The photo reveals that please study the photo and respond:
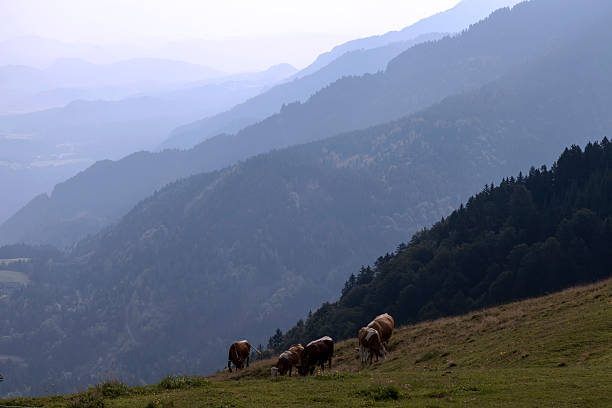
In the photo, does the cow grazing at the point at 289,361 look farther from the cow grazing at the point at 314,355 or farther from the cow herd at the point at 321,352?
the cow grazing at the point at 314,355

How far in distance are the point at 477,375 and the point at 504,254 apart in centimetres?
9234

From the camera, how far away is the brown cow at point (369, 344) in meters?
36.2

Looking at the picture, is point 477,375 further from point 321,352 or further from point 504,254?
point 504,254

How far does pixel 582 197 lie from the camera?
4333 inches

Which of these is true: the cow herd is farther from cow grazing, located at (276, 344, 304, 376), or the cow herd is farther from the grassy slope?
the grassy slope

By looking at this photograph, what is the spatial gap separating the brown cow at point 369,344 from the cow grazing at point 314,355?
2.30 meters

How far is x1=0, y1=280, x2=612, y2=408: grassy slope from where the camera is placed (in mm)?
20828

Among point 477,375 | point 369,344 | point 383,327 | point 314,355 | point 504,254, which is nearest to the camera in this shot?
point 477,375

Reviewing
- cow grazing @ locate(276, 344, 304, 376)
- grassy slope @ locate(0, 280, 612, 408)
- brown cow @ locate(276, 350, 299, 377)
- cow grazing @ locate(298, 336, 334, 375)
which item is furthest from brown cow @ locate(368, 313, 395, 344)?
brown cow @ locate(276, 350, 299, 377)

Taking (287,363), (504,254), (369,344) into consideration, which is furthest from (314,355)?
(504,254)

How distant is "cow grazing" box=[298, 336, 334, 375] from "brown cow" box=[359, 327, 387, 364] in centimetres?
230

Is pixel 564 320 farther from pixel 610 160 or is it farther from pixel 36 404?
pixel 610 160

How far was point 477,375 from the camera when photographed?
81.7 feet

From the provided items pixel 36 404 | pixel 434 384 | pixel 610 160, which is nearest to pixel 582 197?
pixel 610 160
